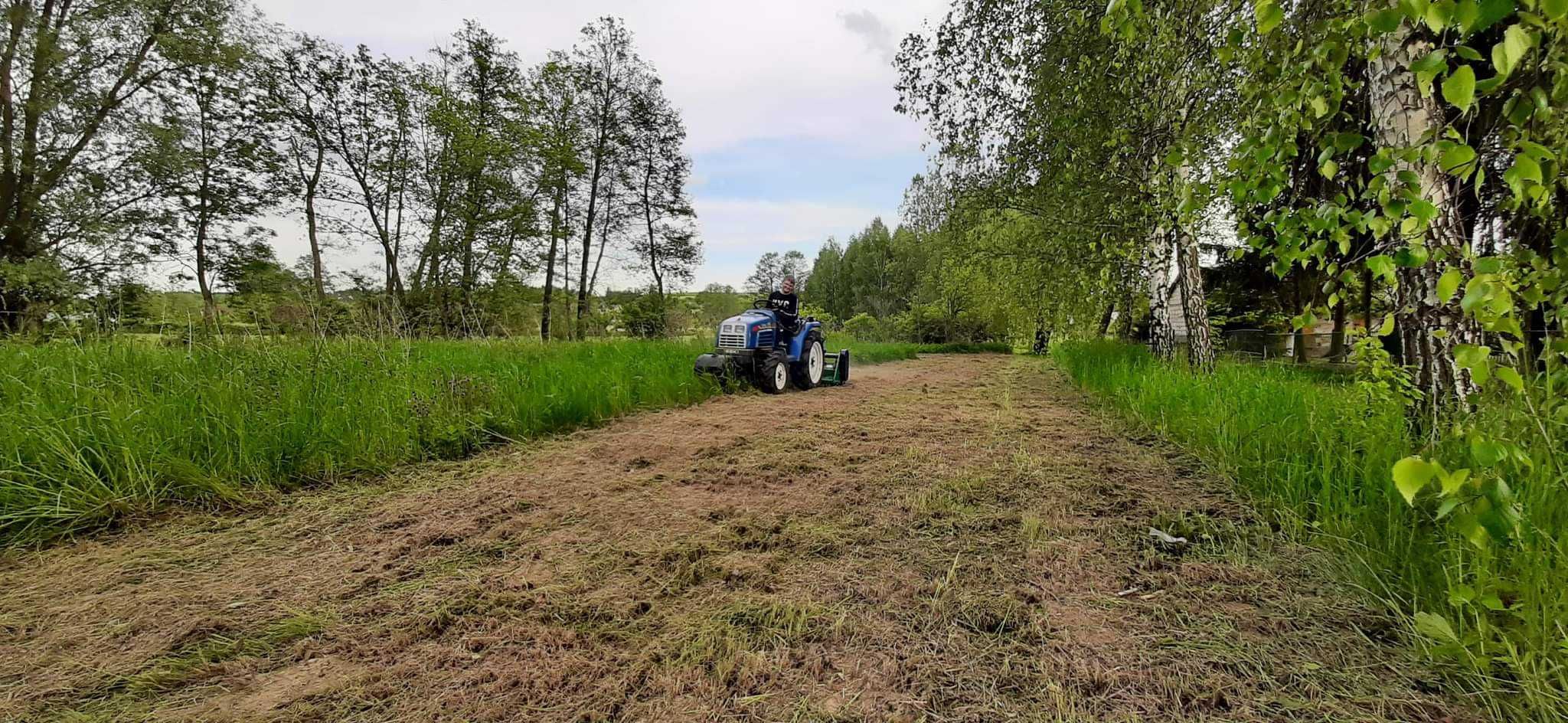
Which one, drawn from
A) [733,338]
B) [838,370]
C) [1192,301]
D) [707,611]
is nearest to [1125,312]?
[1192,301]

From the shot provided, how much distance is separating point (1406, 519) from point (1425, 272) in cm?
110

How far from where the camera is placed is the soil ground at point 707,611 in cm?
119

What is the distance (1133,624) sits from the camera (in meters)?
1.46

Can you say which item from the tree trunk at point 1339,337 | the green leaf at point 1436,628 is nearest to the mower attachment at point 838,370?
the green leaf at point 1436,628

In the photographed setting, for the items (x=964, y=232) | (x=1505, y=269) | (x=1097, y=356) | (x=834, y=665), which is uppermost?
(x=964, y=232)

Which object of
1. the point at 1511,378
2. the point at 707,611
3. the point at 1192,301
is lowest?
the point at 707,611

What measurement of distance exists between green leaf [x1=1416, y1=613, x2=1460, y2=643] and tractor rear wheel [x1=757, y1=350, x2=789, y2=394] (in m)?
5.38

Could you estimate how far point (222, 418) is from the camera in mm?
2646

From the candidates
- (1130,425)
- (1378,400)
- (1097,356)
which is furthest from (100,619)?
(1097,356)

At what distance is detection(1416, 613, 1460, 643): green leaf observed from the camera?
1.12 meters

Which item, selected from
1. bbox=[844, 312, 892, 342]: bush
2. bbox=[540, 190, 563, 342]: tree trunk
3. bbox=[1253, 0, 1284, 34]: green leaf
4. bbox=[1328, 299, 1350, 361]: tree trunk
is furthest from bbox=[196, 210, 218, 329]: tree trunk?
bbox=[1328, 299, 1350, 361]: tree trunk

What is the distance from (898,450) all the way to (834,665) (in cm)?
227

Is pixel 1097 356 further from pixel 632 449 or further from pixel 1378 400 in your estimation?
pixel 632 449

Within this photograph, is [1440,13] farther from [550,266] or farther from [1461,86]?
[550,266]
